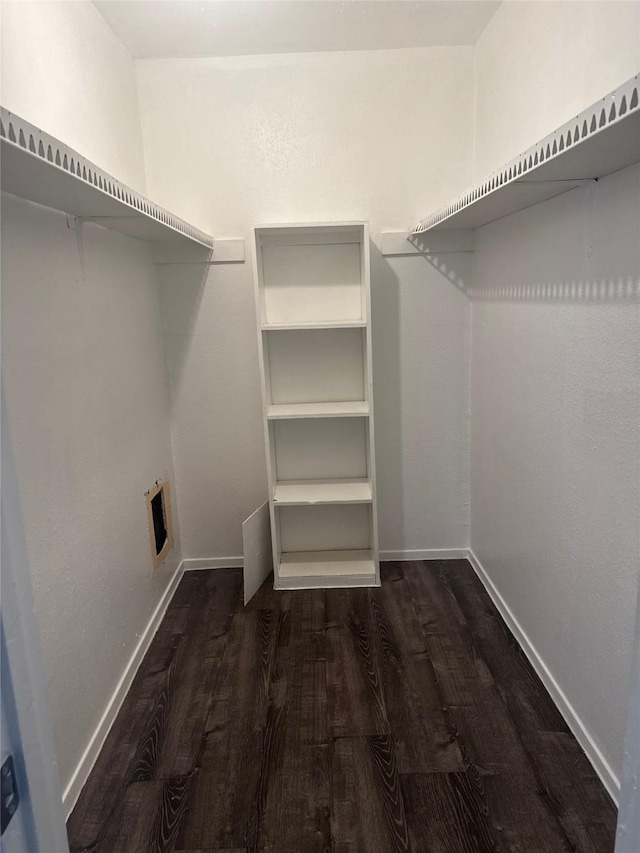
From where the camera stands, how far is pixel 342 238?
2662 mm

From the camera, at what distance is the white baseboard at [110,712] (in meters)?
1.61

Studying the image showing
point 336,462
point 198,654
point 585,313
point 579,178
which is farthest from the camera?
point 336,462

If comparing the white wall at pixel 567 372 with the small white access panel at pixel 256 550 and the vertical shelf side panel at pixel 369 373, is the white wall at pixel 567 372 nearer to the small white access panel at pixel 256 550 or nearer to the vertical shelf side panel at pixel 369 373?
the vertical shelf side panel at pixel 369 373

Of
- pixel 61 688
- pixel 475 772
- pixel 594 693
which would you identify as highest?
pixel 61 688

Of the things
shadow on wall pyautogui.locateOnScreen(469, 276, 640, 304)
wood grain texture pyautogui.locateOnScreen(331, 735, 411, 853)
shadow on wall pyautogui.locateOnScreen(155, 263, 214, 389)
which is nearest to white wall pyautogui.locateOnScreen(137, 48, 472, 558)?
shadow on wall pyautogui.locateOnScreen(155, 263, 214, 389)

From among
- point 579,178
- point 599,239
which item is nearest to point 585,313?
point 599,239

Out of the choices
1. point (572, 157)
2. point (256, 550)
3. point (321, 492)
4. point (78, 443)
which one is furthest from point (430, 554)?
point (572, 157)

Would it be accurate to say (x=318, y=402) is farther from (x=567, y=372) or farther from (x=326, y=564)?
(x=567, y=372)

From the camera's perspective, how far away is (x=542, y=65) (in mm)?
1803

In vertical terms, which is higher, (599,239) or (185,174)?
(185,174)

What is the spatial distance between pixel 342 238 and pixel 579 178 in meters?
1.32

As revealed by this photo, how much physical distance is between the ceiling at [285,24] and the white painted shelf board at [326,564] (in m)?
2.39

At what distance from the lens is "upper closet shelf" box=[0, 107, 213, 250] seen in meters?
0.95

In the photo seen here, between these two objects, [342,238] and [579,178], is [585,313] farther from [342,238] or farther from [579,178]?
[342,238]
